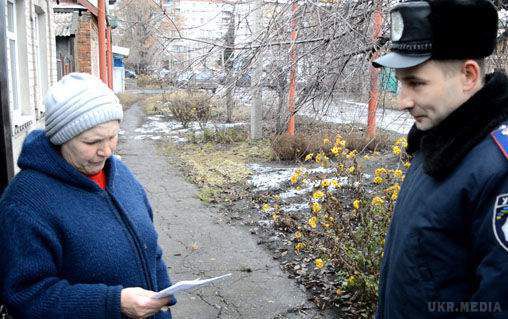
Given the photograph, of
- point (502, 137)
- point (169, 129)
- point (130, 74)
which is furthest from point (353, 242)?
point (130, 74)

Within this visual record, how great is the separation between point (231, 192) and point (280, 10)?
3.97 meters

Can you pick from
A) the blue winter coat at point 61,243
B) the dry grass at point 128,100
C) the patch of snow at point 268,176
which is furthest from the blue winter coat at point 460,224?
the dry grass at point 128,100

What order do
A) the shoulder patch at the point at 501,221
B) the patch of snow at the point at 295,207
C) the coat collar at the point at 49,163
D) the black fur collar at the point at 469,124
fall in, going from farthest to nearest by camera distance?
the patch of snow at the point at 295,207 < the coat collar at the point at 49,163 < the black fur collar at the point at 469,124 < the shoulder patch at the point at 501,221

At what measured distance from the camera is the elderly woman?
1726 mm

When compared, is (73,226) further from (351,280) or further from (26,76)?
(26,76)

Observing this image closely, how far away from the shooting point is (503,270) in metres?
1.27

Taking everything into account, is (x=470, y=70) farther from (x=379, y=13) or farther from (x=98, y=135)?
(x=379, y=13)

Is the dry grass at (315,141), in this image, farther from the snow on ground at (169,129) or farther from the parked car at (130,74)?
the parked car at (130,74)

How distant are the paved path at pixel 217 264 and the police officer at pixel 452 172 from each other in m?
2.62

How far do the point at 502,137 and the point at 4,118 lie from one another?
1.97 m

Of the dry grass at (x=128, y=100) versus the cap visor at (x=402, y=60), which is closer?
the cap visor at (x=402, y=60)

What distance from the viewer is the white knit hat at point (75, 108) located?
1.84 metres

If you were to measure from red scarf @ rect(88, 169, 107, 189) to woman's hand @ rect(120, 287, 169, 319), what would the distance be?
0.46m

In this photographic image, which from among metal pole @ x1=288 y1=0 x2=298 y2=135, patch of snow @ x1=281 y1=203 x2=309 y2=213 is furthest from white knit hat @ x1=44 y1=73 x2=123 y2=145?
patch of snow @ x1=281 y1=203 x2=309 y2=213
